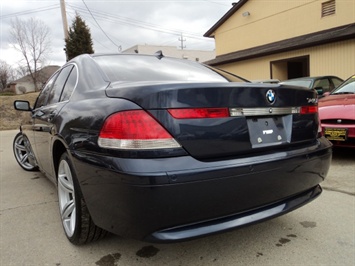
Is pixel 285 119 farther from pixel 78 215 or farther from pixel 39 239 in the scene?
pixel 39 239

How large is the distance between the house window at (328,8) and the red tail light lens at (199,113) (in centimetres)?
1456

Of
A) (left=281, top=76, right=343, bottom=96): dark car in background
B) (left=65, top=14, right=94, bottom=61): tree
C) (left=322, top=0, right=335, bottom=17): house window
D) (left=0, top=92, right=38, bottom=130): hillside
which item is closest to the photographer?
(left=281, top=76, right=343, bottom=96): dark car in background

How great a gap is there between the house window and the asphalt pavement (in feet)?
43.1

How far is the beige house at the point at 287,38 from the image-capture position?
41.9 ft

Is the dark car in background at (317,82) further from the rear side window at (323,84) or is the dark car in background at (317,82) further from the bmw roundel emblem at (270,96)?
the bmw roundel emblem at (270,96)

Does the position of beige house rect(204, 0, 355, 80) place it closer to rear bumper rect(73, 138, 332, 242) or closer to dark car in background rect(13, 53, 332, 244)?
dark car in background rect(13, 53, 332, 244)

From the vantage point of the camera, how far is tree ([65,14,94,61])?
21531 millimetres

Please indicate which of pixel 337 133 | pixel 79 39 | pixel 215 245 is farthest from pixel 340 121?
pixel 79 39

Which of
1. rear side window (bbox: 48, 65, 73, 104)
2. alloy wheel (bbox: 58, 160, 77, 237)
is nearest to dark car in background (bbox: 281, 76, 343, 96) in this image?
rear side window (bbox: 48, 65, 73, 104)

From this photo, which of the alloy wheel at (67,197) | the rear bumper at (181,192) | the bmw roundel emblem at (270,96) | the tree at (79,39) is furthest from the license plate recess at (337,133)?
the tree at (79,39)

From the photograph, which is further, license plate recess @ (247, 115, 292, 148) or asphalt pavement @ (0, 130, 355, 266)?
asphalt pavement @ (0, 130, 355, 266)

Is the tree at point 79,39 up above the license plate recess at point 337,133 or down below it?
above

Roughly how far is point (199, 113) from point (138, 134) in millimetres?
364

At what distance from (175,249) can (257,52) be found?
1498 centimetres
